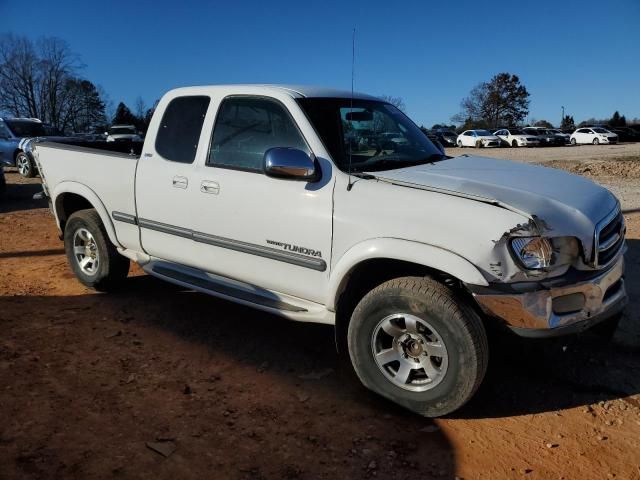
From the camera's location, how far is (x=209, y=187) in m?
3.96

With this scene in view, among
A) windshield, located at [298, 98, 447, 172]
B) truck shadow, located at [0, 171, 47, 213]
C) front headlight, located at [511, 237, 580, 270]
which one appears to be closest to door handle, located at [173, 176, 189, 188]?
windshield, located at [298, 98, 447, 172]

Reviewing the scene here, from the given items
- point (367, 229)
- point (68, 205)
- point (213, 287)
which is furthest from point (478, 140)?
point (367, 229)

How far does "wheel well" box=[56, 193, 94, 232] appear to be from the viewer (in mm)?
5418

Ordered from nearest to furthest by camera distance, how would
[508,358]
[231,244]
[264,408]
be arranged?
[264,408] < [508,358] < [231,244]

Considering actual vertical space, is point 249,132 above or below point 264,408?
above

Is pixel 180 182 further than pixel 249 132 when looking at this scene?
Yes

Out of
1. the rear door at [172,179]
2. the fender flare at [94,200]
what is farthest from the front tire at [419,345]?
the fender flare at [94,200]

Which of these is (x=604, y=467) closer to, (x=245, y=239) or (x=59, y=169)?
(x=245, y=239)

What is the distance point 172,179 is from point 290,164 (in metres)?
1.28

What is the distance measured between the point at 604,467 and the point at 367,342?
1.37 meters

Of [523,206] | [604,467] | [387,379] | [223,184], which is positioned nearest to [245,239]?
[223,184]

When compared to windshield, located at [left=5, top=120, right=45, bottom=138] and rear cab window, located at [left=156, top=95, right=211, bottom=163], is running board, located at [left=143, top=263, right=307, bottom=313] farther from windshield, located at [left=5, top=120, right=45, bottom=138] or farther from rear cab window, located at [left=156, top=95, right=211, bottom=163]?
windshield, located at [left=5, top=120, right=45, bottom=138]

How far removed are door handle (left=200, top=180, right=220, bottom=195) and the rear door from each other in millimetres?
65

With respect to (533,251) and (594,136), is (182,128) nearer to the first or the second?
(533,251)
